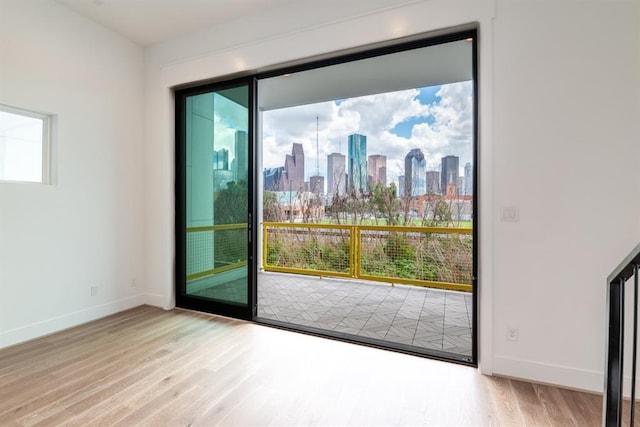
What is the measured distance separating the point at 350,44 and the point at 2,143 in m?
3.21

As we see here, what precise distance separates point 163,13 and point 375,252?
430 centimetres

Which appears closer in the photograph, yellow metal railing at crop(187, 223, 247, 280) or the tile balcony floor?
the tile balcony floor

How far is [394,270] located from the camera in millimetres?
5164

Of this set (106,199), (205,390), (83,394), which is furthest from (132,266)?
(205,390)

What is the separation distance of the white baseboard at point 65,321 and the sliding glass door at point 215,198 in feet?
1.93

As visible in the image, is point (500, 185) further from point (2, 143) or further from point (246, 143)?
point (2, 143)

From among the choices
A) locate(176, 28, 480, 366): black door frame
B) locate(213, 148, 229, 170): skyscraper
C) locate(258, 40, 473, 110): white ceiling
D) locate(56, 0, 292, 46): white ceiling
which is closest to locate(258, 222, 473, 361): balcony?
locate(176, 28, 480, 366): black door frame

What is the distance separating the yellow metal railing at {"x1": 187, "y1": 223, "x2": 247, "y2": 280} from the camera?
3463 mm

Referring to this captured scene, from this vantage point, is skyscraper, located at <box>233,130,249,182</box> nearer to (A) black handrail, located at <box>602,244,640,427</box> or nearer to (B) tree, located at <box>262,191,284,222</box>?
(A) black handrail, located at <box>602,244,640,427</box>

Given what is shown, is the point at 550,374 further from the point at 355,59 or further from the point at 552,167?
the point at 355,59

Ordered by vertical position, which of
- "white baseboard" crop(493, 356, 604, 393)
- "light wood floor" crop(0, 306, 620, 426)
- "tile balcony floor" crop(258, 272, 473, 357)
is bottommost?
"tile balcony floor" crop(258, 272, 473, 357)

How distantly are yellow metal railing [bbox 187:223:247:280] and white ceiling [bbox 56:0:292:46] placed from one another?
218 cm

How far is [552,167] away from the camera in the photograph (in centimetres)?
219

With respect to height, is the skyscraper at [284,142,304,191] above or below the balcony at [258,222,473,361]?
above
